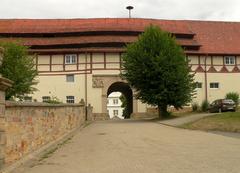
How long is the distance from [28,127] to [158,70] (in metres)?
24.3

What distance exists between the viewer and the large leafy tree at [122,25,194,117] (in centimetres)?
3553

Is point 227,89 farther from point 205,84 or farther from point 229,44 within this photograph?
point 229,44

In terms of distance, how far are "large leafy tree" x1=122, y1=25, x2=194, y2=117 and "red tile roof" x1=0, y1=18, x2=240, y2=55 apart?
9.77 m

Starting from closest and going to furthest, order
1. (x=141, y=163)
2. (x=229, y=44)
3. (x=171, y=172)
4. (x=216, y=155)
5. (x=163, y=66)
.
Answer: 1. (x=171, y=172)
2. (x=141, y=163)
3. (x=216, y=155)
4. (x=163, y=66)
5. (x=229, y=44)

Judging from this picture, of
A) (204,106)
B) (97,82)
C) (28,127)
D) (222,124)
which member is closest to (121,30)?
(97,82)

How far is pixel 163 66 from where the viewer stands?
3547cm

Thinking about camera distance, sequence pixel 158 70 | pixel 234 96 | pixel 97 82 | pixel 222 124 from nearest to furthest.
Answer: pixel 222 124 → pixel 158 70 → pixel 97 82 → pixel 234 96

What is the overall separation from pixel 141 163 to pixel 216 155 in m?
2.70

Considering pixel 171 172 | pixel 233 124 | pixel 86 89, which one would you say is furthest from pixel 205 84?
pixel 171 172

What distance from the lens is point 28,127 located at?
1187 centimetres

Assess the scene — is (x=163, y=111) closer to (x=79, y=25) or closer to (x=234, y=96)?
(x=234, y=96)

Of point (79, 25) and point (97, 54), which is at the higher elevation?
point (79, 25)

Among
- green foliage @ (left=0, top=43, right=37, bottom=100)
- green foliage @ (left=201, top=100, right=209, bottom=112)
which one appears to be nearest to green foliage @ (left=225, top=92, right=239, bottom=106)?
green foliage @ (left=201, top=100, right=209, bottom=112)

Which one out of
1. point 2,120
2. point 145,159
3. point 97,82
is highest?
point 97,82
